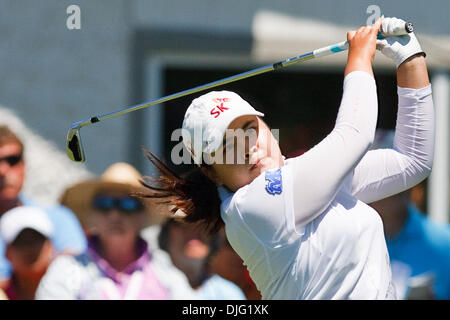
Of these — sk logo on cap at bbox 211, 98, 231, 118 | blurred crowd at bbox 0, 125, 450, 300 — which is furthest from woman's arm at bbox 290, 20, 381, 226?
blurred crowd at bbox 0, 125, 450, 300

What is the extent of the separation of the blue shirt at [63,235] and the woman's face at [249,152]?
2093 millimetres

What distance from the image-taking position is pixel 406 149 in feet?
8.49

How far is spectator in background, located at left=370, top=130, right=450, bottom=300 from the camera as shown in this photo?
434 cm

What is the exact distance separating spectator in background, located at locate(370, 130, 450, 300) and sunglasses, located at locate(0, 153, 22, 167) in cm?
193

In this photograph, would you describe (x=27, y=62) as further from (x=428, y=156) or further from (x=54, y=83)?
(x=428, y=156)

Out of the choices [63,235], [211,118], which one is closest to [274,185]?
[211,118]

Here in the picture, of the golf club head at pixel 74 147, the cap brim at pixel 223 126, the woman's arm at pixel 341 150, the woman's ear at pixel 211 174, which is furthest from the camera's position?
the golf club head at pixel 74 147

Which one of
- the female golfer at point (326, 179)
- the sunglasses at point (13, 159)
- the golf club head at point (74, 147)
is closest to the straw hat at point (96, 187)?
the sunglasses at point (13, 159)

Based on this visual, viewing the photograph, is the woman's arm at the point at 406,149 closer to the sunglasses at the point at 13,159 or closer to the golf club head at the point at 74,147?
the golf club head at the point at 74,147

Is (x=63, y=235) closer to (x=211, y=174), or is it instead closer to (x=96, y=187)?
(x=96, y=187)

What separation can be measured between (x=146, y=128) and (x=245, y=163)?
317 centimetres

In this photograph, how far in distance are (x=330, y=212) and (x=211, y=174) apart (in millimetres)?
398

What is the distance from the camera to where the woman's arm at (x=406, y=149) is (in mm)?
2521
